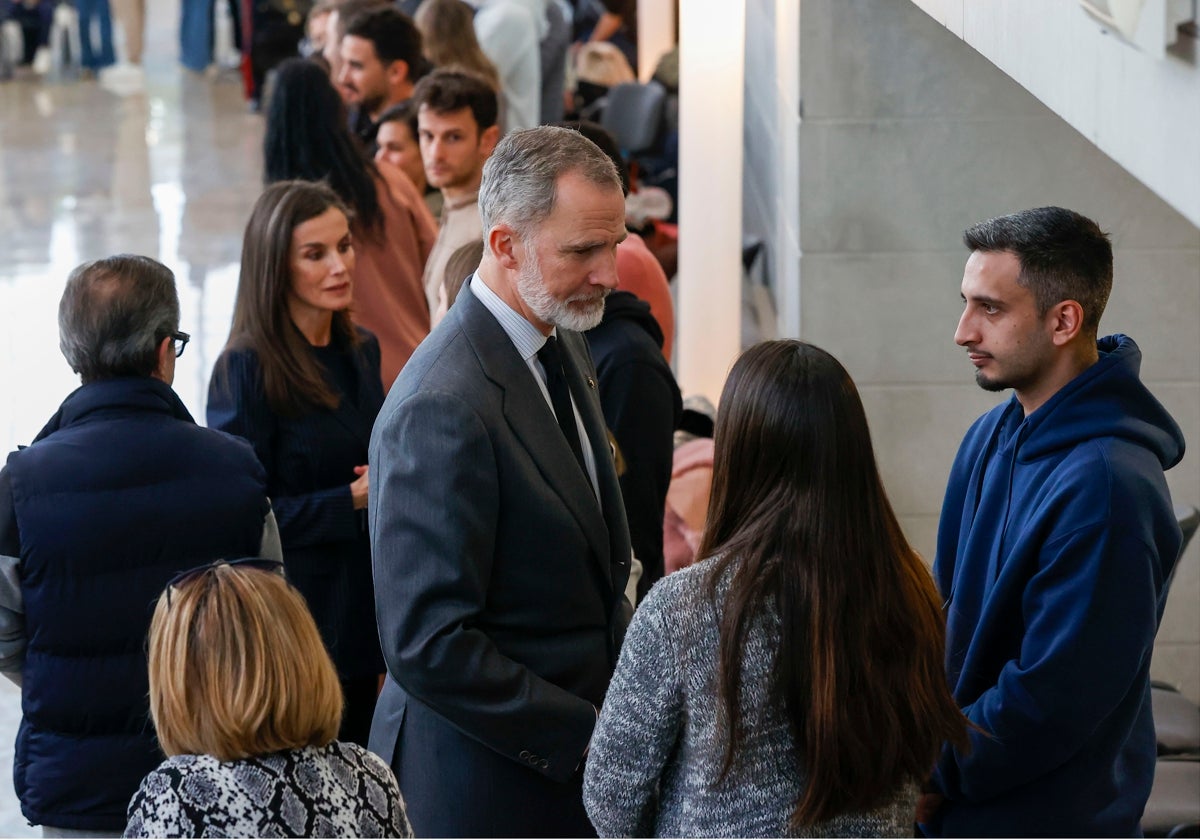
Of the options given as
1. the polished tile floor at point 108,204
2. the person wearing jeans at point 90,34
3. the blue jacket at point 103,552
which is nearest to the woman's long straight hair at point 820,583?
the blue jacket at point 103,552

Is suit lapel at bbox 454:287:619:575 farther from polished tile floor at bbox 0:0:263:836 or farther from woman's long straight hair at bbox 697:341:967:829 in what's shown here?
polished tile floor at bbox 0:0:263:836

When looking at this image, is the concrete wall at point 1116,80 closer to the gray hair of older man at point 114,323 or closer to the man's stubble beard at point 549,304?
the man's stubble beard at point 549,304

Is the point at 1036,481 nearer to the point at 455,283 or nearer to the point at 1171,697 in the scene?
the point at 455,283

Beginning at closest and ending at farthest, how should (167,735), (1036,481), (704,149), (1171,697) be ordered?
(167,735) → (1036,481) → (1171,697) → (704,149)

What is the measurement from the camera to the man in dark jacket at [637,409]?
334cm

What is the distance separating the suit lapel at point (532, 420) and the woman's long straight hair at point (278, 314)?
105cm

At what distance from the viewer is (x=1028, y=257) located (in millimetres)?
2346

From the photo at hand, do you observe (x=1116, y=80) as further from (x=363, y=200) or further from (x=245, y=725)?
(x=363, y=200)

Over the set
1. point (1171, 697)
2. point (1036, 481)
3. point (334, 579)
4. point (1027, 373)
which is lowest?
point (1171, 697)

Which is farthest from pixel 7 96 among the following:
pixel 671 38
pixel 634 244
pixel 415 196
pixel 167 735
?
pixel 167 735

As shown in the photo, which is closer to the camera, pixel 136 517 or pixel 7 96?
pixel 136 517

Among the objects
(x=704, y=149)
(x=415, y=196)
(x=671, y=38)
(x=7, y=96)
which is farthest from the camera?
(x=7, y=96)

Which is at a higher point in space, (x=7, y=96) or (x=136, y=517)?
(x=7, y=96)

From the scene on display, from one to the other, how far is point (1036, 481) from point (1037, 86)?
0.73 m
